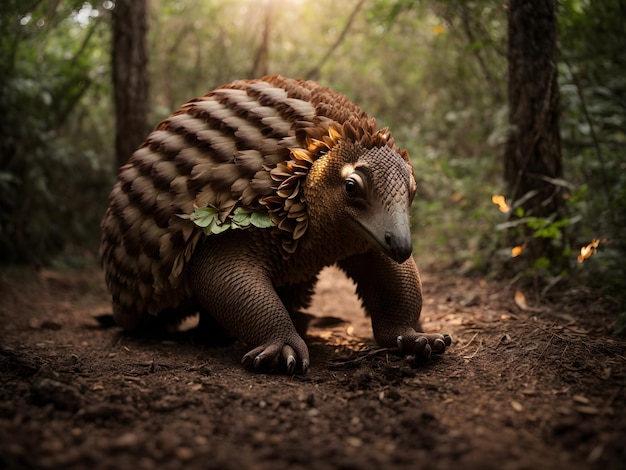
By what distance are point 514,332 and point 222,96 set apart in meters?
2.51

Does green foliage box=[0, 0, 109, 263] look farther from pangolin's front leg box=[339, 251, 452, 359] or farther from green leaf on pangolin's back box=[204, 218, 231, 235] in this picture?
pangolin's front leg box=[339, 251, 452, 359]

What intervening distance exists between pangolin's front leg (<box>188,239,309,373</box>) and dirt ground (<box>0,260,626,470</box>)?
0.12 metres

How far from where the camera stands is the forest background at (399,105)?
15.1ft

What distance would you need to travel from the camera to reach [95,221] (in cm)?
772

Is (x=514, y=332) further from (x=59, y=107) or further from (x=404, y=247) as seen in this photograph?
(x=59, y=107)

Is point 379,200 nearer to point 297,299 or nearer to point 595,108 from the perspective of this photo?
point 297,299

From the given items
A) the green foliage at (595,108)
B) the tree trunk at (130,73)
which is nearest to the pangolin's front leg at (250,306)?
the green foliage at (595,108)

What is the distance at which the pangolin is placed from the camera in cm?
313

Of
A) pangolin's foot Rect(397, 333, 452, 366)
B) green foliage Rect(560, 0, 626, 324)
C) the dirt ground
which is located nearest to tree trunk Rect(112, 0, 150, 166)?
the dirt ground

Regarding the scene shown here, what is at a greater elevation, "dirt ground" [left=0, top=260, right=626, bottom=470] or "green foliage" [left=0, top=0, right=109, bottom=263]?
"green foliage" [left=0, top=0, right=109, bottom=263]

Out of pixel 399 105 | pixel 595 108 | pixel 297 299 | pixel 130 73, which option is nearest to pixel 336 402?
pixel 297 299

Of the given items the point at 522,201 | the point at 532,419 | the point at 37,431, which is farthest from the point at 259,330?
the point at 522,201

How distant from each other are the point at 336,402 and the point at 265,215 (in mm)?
1225

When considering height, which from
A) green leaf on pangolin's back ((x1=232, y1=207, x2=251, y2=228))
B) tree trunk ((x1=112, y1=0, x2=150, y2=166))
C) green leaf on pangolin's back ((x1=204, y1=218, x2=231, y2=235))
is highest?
tree trunk ((x1=112, y1=0, x2=150, y2=166))
